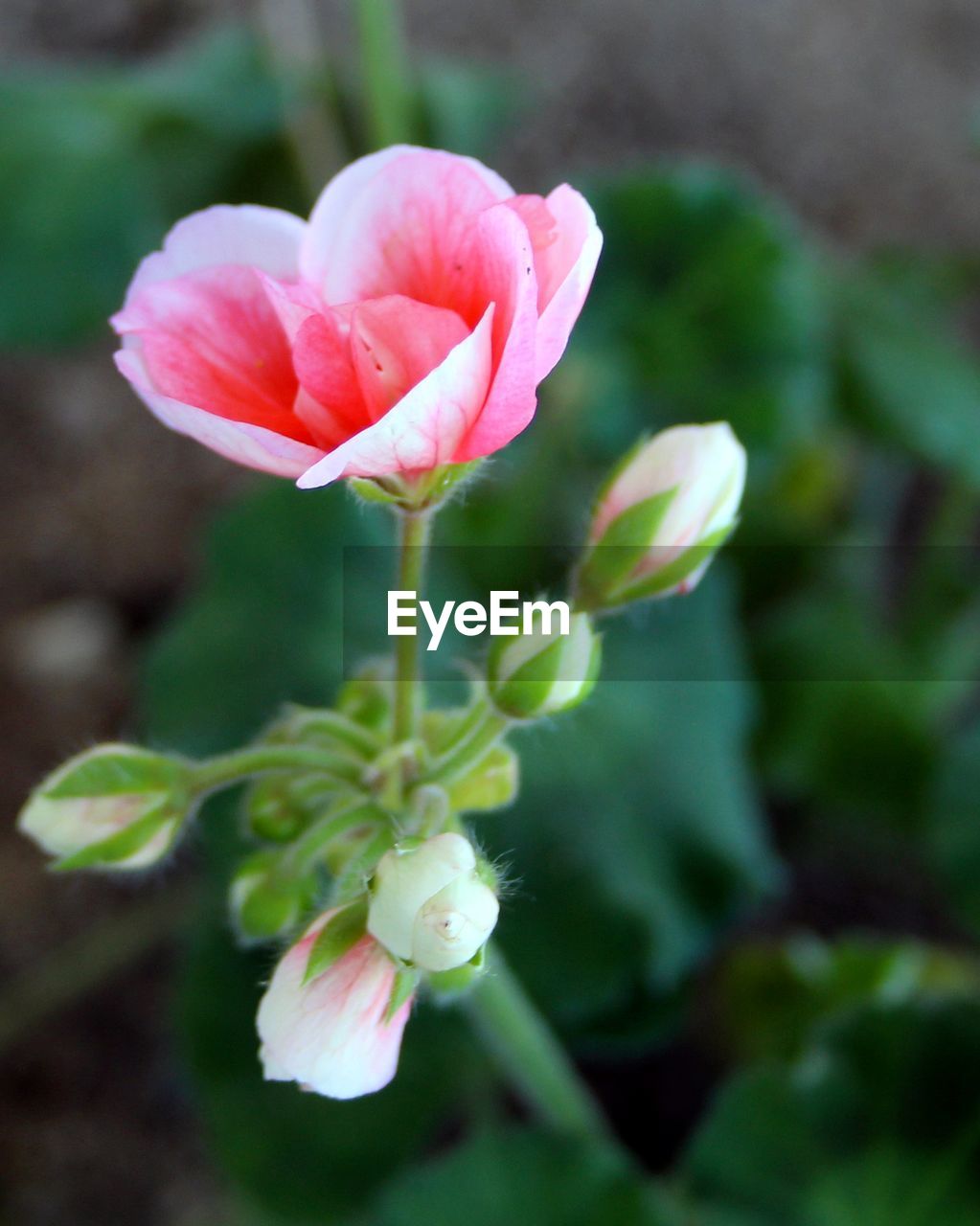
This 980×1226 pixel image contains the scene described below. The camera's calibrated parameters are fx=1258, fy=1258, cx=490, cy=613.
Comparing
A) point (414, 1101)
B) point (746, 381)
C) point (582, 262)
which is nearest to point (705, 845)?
point (414, 1101)

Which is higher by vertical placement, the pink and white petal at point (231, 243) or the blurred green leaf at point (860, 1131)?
the pink and white petal at point (231, 243)

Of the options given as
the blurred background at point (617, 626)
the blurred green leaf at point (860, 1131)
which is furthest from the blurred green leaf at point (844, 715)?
the blurred green leaf at point (860, 1131)

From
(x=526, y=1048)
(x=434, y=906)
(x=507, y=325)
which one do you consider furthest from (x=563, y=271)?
(x=526, y=1048)

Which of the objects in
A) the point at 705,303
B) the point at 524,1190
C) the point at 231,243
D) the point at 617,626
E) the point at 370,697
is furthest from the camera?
the point at 705,303

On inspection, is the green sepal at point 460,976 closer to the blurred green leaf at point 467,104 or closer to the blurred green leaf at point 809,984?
the blurred green leaf at point 809,984

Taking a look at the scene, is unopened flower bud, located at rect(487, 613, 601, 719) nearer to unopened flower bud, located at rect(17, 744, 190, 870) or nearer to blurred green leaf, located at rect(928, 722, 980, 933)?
unopened flower bud, located at rect(17, 744, 190, 870)

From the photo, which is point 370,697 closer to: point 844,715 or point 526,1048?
point 526,1048
